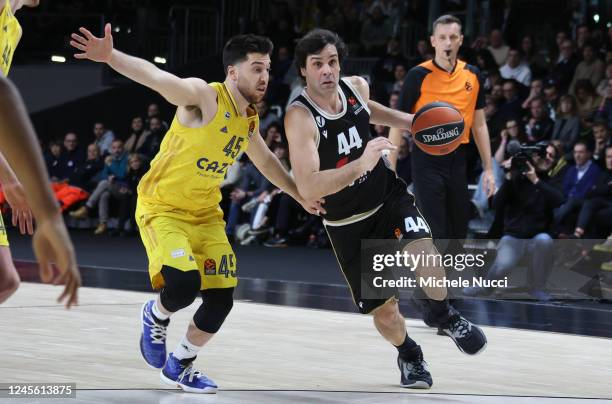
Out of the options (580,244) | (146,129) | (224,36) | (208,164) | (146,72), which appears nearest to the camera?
(146,72)

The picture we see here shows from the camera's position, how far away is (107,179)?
1498 centimetres

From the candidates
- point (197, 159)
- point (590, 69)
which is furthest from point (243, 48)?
point (590, 69)

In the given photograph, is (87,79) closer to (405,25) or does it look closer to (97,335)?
(405,25)

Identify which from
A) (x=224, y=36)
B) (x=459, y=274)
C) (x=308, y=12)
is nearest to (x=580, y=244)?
(x=459, y=274)

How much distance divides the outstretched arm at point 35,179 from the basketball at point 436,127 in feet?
11.7

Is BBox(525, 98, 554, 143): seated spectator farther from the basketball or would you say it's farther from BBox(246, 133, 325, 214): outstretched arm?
BBox(246, 133, 325, 214): outstretched arm

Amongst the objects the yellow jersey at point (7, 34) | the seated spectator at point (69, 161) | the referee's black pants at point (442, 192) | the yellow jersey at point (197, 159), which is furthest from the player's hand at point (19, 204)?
the seated spectator at point (69, 161)

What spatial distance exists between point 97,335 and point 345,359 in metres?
1.57

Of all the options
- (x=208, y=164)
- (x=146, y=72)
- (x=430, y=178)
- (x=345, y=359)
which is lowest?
(x=345, y=359)

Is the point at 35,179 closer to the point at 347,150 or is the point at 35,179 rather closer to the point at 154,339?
the point at 154,339

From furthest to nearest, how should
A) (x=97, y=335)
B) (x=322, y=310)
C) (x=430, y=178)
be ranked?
(x=322, y=310) < (x=430, y=178) < (x=97, y=335)

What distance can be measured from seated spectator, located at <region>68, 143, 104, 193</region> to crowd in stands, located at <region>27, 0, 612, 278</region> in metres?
0.02

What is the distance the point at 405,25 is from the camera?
1609 centimetres

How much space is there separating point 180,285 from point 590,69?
8.64 meters
